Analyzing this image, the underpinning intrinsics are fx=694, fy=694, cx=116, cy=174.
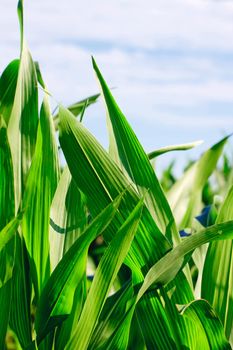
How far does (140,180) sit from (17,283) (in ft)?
→ 0.76

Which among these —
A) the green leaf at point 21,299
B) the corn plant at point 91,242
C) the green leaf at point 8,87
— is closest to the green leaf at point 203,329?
the corn plant at point 91,242

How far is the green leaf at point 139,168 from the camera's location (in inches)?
39.2

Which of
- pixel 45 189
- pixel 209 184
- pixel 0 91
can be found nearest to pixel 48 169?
pixel 45 189

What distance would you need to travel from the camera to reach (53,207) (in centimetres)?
102

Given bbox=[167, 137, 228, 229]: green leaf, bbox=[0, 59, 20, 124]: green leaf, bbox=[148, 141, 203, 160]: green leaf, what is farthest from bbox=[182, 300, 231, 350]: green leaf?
bbox=[167, 137, 228, 229]: green leaf

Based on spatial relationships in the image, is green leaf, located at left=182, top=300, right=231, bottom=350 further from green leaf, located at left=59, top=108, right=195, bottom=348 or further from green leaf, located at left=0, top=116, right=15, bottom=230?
green leaf, located at left=0, top=116, right=15, bottom=230

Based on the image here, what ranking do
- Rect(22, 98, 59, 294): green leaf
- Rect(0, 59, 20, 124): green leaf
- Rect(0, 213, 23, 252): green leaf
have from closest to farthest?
Rect(0, 213, 23, 252): green leaf, Rect(22, 98, 59, 294): green leaf, Rect(0, 59, 20, 124): green leaf

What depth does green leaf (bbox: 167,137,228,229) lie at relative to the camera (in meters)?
1.59

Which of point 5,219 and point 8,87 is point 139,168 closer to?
point 5,219

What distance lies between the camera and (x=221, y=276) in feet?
3.40

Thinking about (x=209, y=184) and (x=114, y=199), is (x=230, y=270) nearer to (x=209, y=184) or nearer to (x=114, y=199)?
(x=114, y=199)

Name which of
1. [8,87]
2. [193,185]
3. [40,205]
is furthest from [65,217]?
[193,185]

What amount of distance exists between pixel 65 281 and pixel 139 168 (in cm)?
20

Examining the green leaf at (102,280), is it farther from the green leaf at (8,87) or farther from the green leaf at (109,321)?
the green leaf at (8,87)
